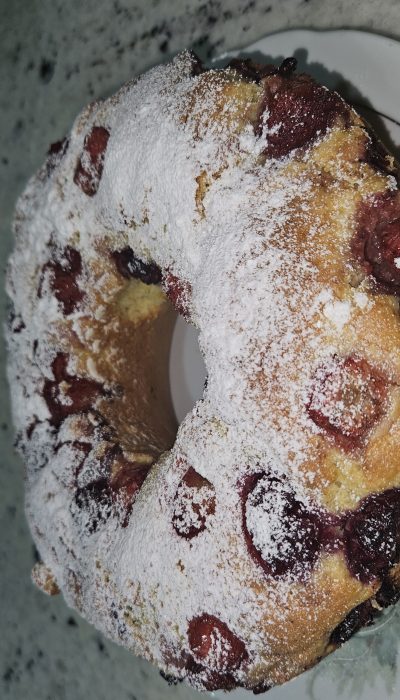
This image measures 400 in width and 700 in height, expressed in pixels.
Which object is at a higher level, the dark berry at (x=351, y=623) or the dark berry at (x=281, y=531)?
the dark berry at (x=281, y=531)

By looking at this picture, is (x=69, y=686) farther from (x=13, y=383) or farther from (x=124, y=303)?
(x=124, y=303)

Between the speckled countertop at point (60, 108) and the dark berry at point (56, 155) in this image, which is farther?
the speckled countertop at point (60, 108)

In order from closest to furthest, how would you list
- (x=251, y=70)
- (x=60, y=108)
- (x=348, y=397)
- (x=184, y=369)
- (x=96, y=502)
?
(x=348, y=397), (x=251, y=70), (x=96, y=502), (x=184, y=369), (x=60, y=108)

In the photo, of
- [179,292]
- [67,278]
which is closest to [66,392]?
[67,278]

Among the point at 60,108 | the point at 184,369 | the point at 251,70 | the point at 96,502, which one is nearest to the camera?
the point at 251,70

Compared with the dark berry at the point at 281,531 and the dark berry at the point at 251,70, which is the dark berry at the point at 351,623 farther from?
the dark berry at the point at 251,70

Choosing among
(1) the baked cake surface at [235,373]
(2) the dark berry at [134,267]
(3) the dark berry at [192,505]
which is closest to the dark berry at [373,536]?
(1) the baked cake surface at [235,373]

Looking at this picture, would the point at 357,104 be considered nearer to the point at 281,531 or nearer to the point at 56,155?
the point at 56,155

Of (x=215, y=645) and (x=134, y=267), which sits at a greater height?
(x=134, y=267)

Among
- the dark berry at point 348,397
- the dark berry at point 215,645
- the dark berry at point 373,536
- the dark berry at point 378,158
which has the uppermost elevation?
the dark berry at point 378,158

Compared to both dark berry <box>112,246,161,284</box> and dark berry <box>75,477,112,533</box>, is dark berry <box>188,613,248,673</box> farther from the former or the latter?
dark berry <box>112,246,161,284</box>
